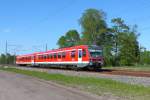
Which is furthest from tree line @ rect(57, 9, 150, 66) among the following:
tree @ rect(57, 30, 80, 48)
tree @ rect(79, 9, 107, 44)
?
tree @ rect(57, 30, 80, 48)

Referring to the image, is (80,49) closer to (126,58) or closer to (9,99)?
(9,99)

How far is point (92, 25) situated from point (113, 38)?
7391mm

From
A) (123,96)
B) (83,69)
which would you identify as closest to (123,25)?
(83,69)

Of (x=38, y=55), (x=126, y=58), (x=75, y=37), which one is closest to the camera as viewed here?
(x=38, y=55)

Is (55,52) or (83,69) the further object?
(55,52)

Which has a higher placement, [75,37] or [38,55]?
[75,37]

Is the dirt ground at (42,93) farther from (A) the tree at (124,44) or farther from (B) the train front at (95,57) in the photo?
(A) the tree at (124,44)

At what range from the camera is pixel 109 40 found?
103062 mm

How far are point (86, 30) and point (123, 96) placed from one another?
86395 mm

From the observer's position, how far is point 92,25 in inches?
3952

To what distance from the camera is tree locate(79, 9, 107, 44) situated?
3939 inches

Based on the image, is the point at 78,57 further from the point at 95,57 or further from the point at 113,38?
the point at 113,38

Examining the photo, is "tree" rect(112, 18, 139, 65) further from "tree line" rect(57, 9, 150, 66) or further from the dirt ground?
the dirt ground

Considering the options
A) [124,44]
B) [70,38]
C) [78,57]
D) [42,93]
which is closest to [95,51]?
[78,57]
